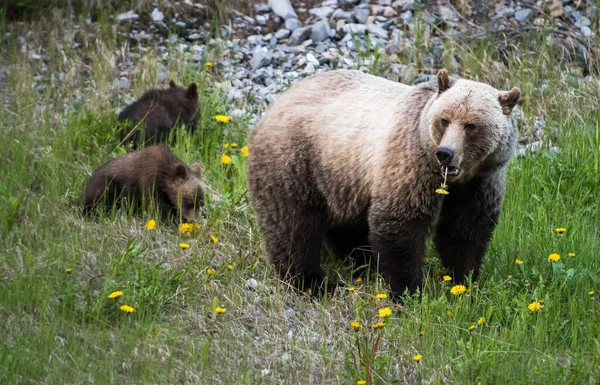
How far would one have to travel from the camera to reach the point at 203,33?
368 inches

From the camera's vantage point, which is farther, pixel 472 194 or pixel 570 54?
pixel 570 54

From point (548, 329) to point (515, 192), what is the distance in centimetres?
189

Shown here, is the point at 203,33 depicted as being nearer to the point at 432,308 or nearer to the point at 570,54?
the point at 570,54

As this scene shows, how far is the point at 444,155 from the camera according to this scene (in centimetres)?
475

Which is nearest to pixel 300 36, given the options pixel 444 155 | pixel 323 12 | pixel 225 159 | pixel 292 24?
pixel 292 24

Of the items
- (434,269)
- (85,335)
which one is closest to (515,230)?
(434,269)

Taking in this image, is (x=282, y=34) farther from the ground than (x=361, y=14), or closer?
closer

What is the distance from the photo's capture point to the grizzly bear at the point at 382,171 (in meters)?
4.97

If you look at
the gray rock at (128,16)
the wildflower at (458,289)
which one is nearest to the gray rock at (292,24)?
the gray rock at (128,16)

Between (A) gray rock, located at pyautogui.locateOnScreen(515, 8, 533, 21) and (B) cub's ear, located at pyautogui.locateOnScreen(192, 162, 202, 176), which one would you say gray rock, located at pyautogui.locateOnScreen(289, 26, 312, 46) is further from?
(B) cub's ear, located at pyautogui.locateOnScreen(192, 162, 202, 176)

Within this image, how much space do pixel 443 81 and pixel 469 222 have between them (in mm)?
841

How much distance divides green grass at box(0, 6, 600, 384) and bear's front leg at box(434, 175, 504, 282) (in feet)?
0.56

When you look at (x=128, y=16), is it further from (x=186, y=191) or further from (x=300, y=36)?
(x=186, y=191)

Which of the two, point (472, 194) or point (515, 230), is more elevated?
point (472, 194)
